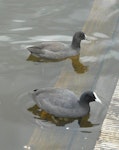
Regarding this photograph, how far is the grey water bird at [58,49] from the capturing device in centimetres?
948

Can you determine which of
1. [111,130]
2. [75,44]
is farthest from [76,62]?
[111,130]

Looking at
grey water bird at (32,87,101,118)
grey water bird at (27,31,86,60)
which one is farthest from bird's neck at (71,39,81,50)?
grey water bird at (32,87,101,118)

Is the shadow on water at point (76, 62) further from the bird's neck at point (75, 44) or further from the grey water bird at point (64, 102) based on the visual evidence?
the grey water bird at point (64, 102)

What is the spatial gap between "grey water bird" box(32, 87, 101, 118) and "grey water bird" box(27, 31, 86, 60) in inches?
70.6

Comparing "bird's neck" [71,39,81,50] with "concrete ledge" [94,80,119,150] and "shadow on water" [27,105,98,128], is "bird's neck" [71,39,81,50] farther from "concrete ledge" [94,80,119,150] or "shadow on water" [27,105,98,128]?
"concrete ledge" [94,80,119,150]

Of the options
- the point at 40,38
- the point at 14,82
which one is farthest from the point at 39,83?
the point at 40,38

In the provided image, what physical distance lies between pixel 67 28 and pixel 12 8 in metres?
1.54

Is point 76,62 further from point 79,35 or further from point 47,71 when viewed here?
point 47,71

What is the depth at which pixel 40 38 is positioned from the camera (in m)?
10.2

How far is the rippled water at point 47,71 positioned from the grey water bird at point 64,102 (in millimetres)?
156

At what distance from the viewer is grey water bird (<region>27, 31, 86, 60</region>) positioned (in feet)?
31.1

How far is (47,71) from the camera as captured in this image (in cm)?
919

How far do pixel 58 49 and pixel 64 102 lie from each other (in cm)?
214

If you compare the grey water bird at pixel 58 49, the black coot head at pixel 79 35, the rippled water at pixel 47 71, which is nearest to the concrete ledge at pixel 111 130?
the rippled water at pixel 47 71
